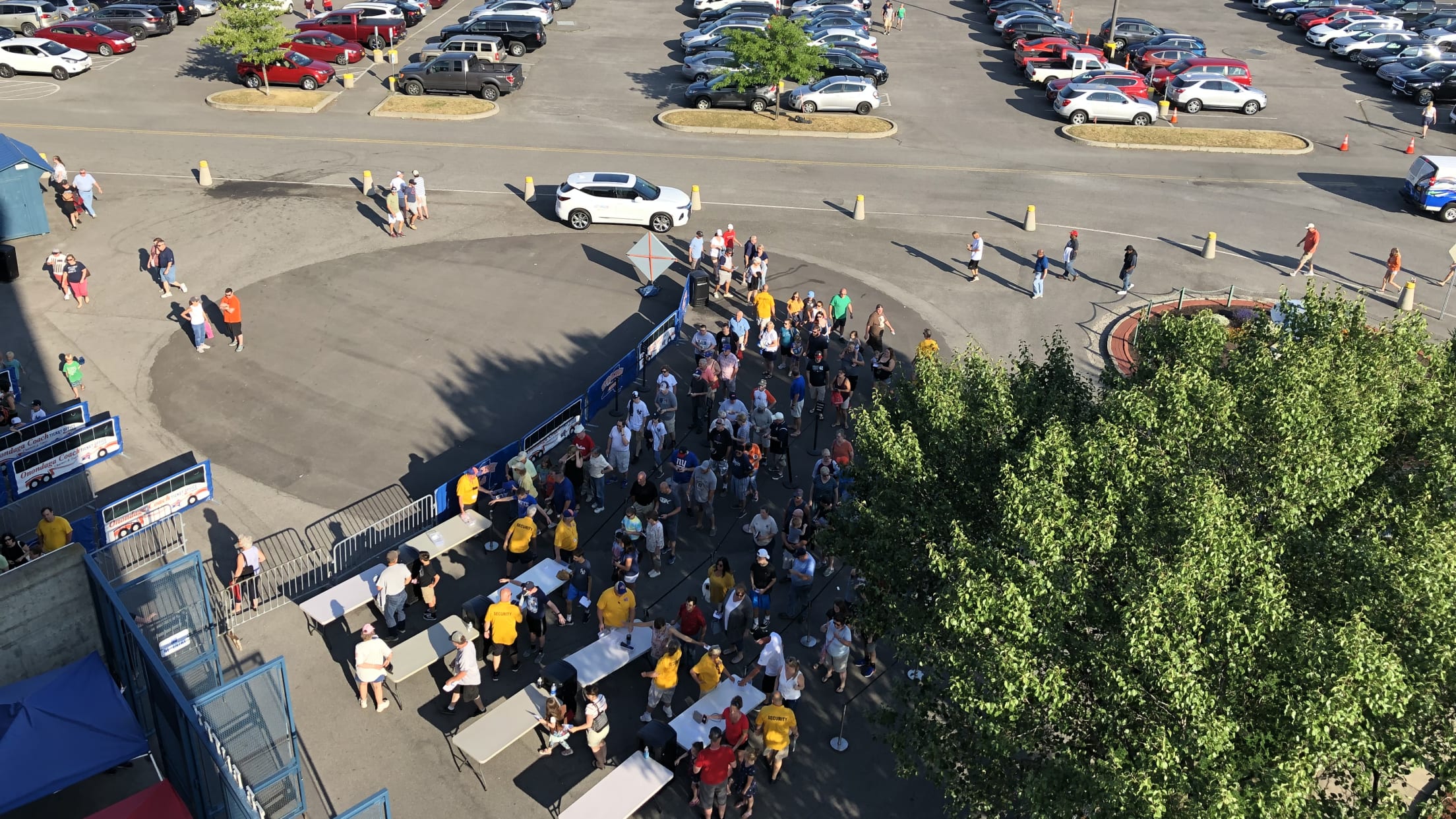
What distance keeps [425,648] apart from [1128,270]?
67.6 feet

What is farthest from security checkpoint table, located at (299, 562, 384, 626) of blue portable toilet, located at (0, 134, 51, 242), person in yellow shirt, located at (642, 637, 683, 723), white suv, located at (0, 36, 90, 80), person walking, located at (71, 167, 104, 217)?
white suv, located at (0, 36, 90, 80)

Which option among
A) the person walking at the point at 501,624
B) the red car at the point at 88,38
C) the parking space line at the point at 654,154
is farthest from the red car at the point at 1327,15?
the person walking at the point at 501,624

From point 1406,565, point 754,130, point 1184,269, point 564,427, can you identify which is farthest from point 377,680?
point 754,130

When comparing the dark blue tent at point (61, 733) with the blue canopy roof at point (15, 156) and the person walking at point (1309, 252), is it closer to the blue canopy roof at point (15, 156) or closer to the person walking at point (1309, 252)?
the blue canopy roof at point (15, 156)

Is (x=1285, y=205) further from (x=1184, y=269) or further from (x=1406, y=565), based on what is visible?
(x=1406, y=565)

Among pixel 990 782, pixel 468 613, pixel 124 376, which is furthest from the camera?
pixel 124 376

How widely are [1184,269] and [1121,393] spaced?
67.9ft

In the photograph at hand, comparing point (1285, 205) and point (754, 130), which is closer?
point (1285, 205)

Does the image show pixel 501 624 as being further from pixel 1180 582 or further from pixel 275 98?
pixel 275 98

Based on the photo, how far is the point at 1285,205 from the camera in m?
35.5

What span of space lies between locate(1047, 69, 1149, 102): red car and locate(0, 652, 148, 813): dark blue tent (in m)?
38.1

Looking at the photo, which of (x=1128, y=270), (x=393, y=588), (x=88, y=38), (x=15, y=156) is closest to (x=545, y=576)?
(x=393, y=588)

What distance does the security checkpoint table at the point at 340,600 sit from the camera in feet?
55.4

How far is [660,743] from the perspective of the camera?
14375 millimetres
